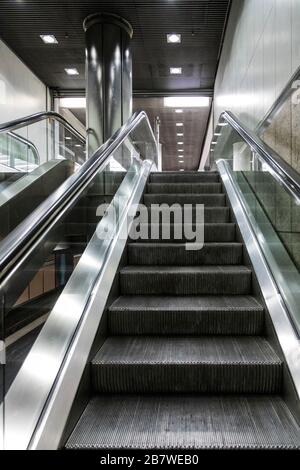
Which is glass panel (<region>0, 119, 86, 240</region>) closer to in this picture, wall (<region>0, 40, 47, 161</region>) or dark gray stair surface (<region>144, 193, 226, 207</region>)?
wall (<region>0, 40, 47, 161</region>)

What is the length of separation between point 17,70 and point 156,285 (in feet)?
28.3

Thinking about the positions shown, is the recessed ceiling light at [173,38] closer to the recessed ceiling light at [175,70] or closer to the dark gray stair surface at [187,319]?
the recessed ceiling light at [175,70]

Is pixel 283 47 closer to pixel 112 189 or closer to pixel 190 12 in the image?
pixel 112 189

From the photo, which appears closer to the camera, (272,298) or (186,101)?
(272,298)

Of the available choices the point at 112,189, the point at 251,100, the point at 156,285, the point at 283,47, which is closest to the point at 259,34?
the point at 251,100

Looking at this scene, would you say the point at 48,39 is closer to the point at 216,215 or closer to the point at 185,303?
the point at 216,215

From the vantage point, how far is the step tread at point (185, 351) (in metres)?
2.04

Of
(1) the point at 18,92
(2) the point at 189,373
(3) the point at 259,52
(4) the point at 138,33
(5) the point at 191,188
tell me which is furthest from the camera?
(1) the point at 18,92

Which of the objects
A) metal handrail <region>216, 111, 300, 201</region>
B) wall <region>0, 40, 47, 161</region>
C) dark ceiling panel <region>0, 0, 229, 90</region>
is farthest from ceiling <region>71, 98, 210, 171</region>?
metal handrail <region>216, 111, 300, 201</region>

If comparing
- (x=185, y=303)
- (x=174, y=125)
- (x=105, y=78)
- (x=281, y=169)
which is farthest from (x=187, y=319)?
(x=174, y=125)

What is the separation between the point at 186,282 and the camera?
9.27ft

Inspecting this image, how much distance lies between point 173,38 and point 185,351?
26.6 feet

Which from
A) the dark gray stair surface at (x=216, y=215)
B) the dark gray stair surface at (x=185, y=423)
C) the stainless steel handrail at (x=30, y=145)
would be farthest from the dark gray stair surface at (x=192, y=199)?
the stainless steel handrail at (x=30, y=145)

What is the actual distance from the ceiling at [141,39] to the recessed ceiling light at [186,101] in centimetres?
28
